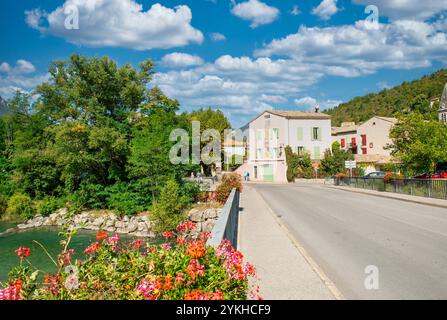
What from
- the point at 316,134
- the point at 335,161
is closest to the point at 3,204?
the point at 335,161

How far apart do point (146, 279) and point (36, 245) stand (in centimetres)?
2244

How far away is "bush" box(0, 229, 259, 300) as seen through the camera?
3.76 meters

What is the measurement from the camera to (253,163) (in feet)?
197

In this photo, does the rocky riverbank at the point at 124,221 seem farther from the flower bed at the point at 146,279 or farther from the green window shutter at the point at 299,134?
the green window shutter at the point at 299,134

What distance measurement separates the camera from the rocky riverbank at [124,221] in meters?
25.6

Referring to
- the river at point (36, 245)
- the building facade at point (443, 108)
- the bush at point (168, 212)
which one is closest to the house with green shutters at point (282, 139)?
the building facade at point (443, 108)

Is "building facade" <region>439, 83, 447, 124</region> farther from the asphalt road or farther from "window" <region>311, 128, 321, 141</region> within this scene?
the asphalt road

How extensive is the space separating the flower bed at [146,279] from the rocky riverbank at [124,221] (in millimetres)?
20097

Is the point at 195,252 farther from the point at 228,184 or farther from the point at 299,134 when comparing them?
the point at 299,134

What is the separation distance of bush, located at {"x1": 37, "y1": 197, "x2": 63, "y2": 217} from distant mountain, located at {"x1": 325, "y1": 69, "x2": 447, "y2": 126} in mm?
71614

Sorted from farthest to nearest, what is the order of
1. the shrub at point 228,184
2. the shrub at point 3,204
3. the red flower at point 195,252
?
A: the shrub at point 3,204
the shrub at point 228,184
the red flower at point 195,252

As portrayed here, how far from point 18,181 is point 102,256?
3668 centimetres

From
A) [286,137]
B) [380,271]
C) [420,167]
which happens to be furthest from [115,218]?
[286,137]
